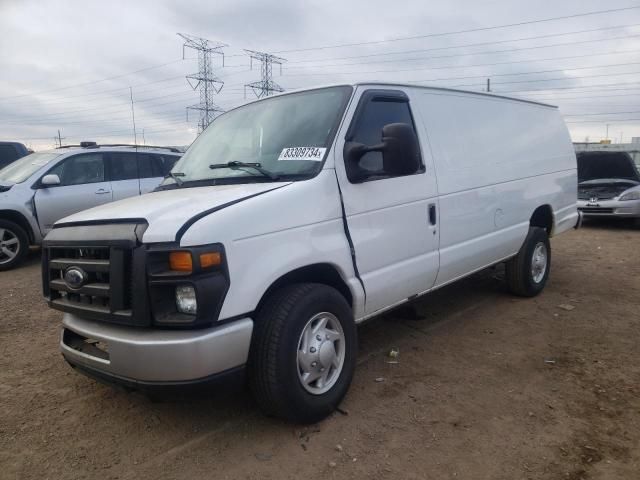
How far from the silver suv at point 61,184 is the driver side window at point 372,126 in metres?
5.69

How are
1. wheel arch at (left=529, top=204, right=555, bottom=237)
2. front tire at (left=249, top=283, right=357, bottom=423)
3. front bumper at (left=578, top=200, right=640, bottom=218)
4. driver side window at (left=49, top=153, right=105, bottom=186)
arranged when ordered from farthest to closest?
front bumper at (left=578, top=200, right=640, bottom=218), driver side window at (left=49, top=153, right=105, bottom=186), wheel arch at (left=529, top=204, right=555, bottom=237), front tire at (left=249, top=283, right=357, bottom=423)

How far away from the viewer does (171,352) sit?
2.47 meters

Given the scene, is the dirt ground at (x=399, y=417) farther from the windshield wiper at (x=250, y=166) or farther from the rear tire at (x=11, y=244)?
the rear tire at (x=11, y=244)

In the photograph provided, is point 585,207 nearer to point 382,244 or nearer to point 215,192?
point 382,244

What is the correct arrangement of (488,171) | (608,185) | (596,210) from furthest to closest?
(608,185), (596,210), (488,171)

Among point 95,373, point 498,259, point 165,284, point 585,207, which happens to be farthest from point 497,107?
point 585,207

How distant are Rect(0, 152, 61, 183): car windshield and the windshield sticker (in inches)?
240

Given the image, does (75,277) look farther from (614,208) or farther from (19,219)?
(614,208)

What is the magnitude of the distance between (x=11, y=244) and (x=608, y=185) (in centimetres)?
1219

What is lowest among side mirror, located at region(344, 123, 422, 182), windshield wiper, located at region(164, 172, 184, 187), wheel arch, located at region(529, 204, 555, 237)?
wheel arch, located at region(529, 204, 555, 237)

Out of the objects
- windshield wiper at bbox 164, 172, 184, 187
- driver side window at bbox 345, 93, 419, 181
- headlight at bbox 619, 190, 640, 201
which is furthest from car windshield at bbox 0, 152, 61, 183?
headlight at bbox 619, 190, 640, 201

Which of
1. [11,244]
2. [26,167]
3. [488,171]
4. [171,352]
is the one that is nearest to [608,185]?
[488,171]

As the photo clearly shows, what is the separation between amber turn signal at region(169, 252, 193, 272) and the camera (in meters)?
2.47

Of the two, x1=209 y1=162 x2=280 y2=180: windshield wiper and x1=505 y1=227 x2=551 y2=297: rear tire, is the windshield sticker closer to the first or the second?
x1=209 y1=162 x2=280 y2=180: windshield wiper
